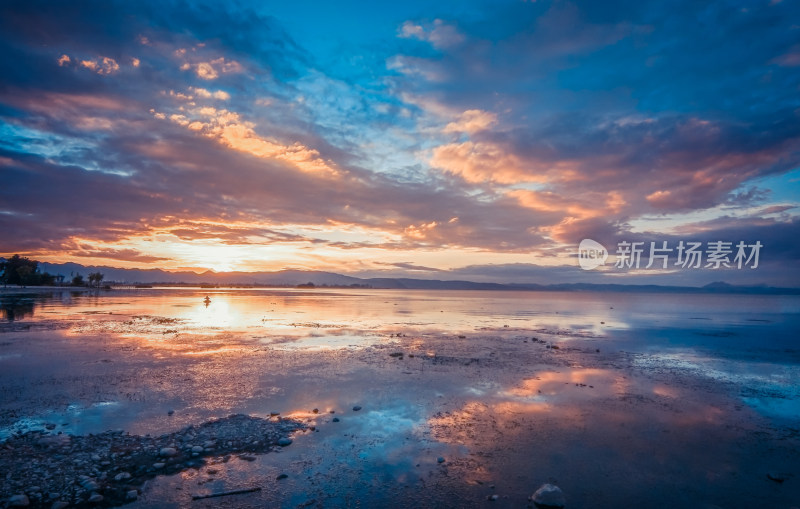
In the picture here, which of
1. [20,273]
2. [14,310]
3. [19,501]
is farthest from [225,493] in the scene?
[20,273]

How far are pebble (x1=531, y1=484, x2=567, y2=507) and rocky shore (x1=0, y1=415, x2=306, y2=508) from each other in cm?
636

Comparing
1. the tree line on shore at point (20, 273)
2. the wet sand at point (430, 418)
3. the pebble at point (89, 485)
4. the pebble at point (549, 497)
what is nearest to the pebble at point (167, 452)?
the wet sand at point (430, 418)

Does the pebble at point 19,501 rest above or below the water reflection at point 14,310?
above

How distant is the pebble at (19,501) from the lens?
767 cm

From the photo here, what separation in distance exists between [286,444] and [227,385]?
7.06 metres

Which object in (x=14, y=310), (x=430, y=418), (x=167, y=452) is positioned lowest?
(x=430, y=418)

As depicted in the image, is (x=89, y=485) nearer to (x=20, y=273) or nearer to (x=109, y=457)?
(x=109, y=457)

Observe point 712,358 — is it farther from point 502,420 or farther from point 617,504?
point 617,504

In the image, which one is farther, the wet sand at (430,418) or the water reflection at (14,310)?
the water reflection at (14,310)

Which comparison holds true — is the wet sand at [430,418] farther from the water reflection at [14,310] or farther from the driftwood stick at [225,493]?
the water reflection at [14,310]

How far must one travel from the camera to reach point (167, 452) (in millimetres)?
10125

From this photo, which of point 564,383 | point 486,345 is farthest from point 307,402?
point 486,345

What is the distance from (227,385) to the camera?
1689 centimetres

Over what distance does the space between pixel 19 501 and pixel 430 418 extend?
10.00 metres
